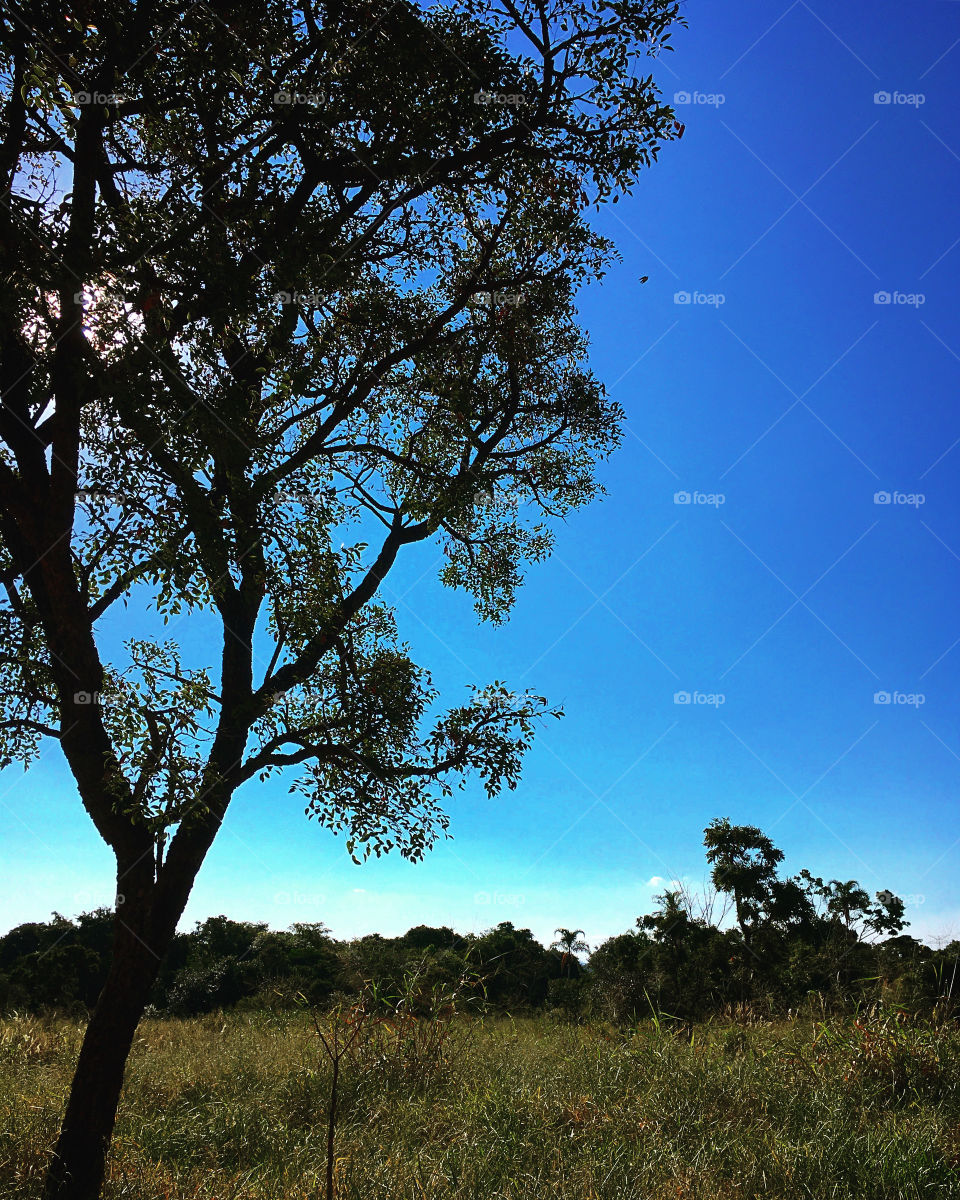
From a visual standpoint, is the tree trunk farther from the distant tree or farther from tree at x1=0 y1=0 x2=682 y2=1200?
the distant tree

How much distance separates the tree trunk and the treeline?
3158 mm

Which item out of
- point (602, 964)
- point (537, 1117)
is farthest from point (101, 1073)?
point (602, 964)

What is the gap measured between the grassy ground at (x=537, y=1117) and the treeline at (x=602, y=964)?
1.15 m

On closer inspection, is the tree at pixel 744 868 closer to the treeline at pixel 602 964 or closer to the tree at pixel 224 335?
the treeline at pixel 602 964

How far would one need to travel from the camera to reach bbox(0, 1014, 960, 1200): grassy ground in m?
5.72

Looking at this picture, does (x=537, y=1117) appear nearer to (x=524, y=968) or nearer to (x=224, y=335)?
(x=224, y=335)

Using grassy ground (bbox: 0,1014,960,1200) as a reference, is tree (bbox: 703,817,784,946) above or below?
above

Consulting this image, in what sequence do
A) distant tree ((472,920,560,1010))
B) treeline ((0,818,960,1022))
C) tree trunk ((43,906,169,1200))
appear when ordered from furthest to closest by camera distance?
distant tree ((472,920,560,1010))
treeline ((0,818,960,1022))
tree trunk ((43,906,169,1200))

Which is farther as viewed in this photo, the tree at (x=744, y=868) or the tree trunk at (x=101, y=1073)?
the tree at (x=744, y=868)

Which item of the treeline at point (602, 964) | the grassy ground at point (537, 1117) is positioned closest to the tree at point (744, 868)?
the treeline at point (602, 964)

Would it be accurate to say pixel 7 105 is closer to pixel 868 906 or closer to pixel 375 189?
pixel 375 189

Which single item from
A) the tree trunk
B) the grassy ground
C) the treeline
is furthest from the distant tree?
the tree trunk

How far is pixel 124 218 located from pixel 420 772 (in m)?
5.96

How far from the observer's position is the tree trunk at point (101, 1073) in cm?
635
